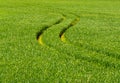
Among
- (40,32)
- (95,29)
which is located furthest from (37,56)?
(95,29)

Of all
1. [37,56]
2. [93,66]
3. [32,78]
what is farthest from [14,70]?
[93,66]

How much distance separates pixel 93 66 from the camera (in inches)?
736

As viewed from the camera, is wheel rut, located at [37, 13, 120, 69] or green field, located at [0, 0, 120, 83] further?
wheel rut, located at [37, 13, 120, 69]

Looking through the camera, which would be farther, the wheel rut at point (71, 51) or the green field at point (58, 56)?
the wheel rut at point (71, 51)

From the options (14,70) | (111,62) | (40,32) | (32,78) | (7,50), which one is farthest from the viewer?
(40,32)

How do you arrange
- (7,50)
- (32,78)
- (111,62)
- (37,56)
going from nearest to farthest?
(32,78) → (111,62) → (37,56) → (7,50)

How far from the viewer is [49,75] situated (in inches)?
667

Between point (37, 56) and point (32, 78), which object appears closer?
point (32, 78)

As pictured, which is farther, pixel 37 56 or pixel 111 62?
pixel 37 56

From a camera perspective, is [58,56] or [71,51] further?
[71,51]

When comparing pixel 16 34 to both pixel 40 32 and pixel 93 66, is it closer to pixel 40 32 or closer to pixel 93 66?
pixel 40 32

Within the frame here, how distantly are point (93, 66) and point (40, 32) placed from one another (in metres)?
13.2

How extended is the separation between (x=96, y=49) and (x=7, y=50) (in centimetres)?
674

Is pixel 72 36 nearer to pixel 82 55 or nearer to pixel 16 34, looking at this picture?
pixel 16 34
